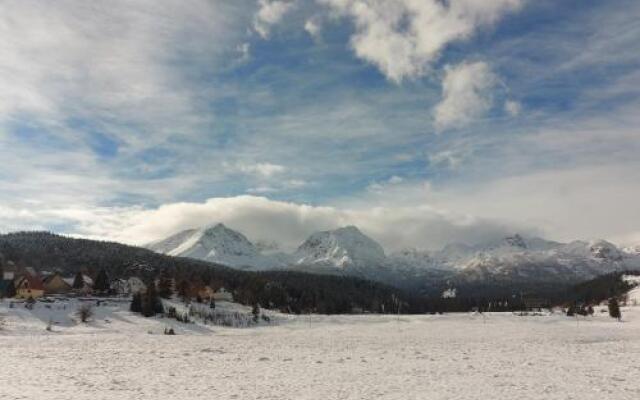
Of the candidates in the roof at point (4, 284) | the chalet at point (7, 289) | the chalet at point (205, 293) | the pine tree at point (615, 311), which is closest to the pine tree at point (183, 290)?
the chalet at point (205, 293)

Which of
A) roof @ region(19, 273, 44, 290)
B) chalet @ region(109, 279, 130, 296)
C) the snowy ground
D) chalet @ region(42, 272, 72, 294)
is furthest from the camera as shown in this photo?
chalet @ region(109, 279, 130, 296)

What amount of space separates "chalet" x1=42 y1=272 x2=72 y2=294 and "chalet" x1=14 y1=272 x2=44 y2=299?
8086 millimetres

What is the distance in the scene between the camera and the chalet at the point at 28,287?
342ft

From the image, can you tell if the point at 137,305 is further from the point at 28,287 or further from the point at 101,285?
the point at 28,287

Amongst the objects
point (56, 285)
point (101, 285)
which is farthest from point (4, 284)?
point (101, 285)

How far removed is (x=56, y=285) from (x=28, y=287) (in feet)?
45.5

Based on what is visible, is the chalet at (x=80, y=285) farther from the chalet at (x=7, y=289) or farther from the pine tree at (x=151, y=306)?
the pine tree at (x=151, y=306)

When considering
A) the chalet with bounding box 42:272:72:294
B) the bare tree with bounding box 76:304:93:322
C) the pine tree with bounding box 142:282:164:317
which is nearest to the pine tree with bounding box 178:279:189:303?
the chalet with bounding box 42:272:72:294

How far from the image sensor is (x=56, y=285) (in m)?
119

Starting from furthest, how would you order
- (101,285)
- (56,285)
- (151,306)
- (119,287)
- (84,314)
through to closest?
(119,287) → (56,285) → (101,285) → (151,306) → (84,314)

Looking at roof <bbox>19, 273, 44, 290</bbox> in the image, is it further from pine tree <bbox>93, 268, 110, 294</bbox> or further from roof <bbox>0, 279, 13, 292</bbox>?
pine tree <bbox>93, 268, 110, 294</bbox>

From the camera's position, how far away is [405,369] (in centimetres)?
3466

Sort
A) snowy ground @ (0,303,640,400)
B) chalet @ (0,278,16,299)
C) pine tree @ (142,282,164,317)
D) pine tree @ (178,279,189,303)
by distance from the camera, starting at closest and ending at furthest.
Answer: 1. snowy ground @ (0,303,640,400)
2. pine tree @ (142,282,164,317)
3. chalet @ (0,278,16,299)
4. pine tree @ (178,279,189,303)

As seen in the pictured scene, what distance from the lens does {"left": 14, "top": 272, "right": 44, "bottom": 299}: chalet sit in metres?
104
